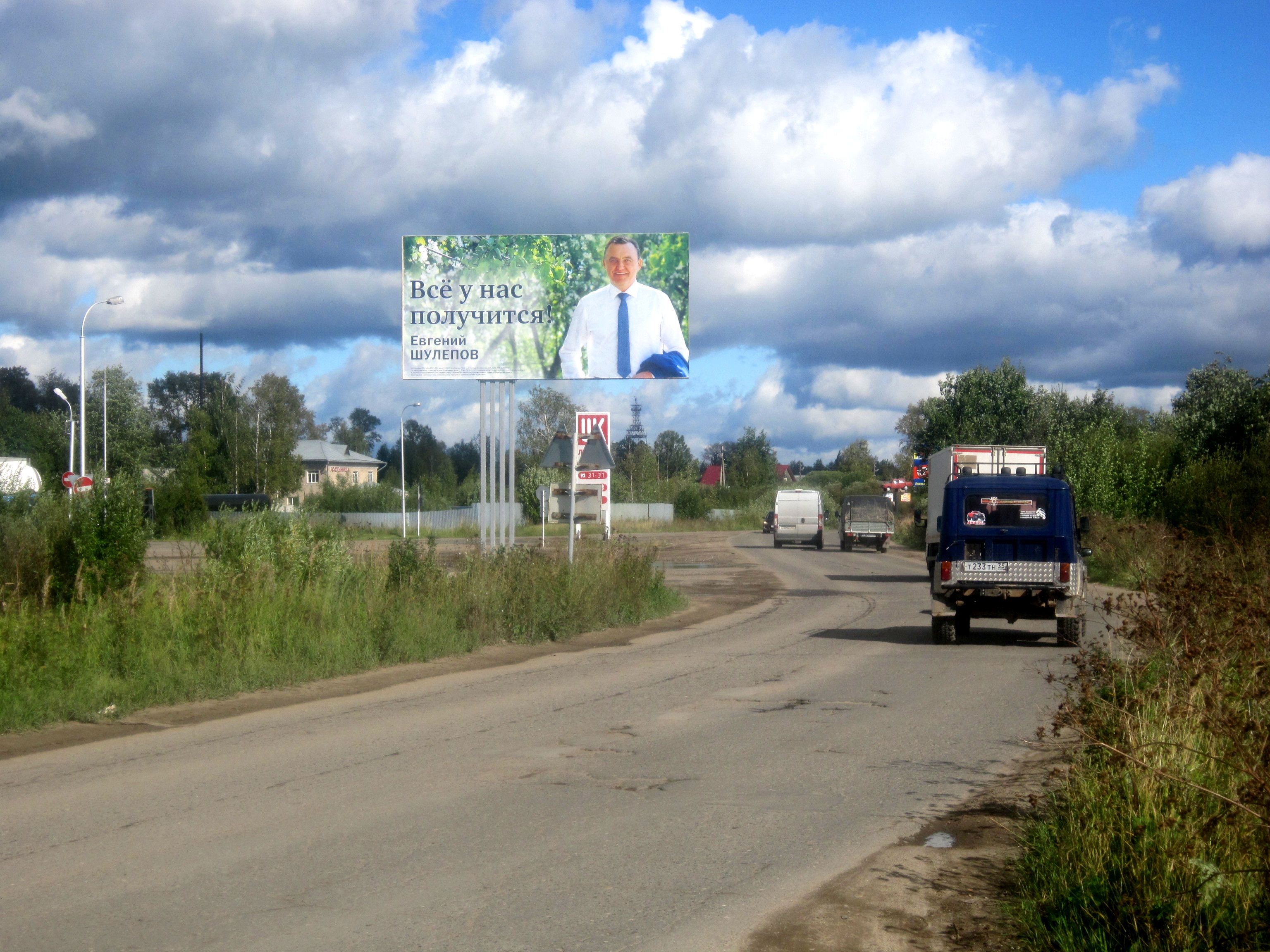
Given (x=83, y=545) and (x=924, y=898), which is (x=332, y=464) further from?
(x=924, y=898)

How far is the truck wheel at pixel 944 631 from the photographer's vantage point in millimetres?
16344

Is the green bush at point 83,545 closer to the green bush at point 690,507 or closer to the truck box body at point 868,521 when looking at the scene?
the truck box body at point 868,521

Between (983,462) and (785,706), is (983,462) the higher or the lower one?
the higher one

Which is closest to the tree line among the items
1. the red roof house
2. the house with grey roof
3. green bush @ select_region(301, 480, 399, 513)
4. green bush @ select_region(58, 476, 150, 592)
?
green bush @ select_region(58, 476, 150, 592)

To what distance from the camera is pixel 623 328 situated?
2311cm

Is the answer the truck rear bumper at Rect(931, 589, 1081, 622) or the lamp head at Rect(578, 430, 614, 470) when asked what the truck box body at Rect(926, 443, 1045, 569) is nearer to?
the lamp head at Rect(578, 430, 614, 470)

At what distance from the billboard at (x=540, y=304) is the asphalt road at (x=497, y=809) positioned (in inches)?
441

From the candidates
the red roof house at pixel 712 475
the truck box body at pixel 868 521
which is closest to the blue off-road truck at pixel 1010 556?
the truck box body at pixel 868 521

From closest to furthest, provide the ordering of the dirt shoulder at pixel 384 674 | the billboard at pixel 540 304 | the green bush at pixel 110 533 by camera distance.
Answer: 1. the dirt shoulder at pixel 384 674
2. the green bush at pixel 110 533
3. the billboard at pixel 540 304

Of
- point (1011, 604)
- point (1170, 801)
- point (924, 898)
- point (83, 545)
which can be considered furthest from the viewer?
point (1011, 604)

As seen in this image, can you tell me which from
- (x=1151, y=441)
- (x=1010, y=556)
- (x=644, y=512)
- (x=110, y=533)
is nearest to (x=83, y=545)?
(x=110, y=533)

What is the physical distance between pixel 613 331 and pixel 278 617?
37.1ft

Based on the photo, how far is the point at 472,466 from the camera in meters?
114

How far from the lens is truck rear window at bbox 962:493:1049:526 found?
16.0 metres
